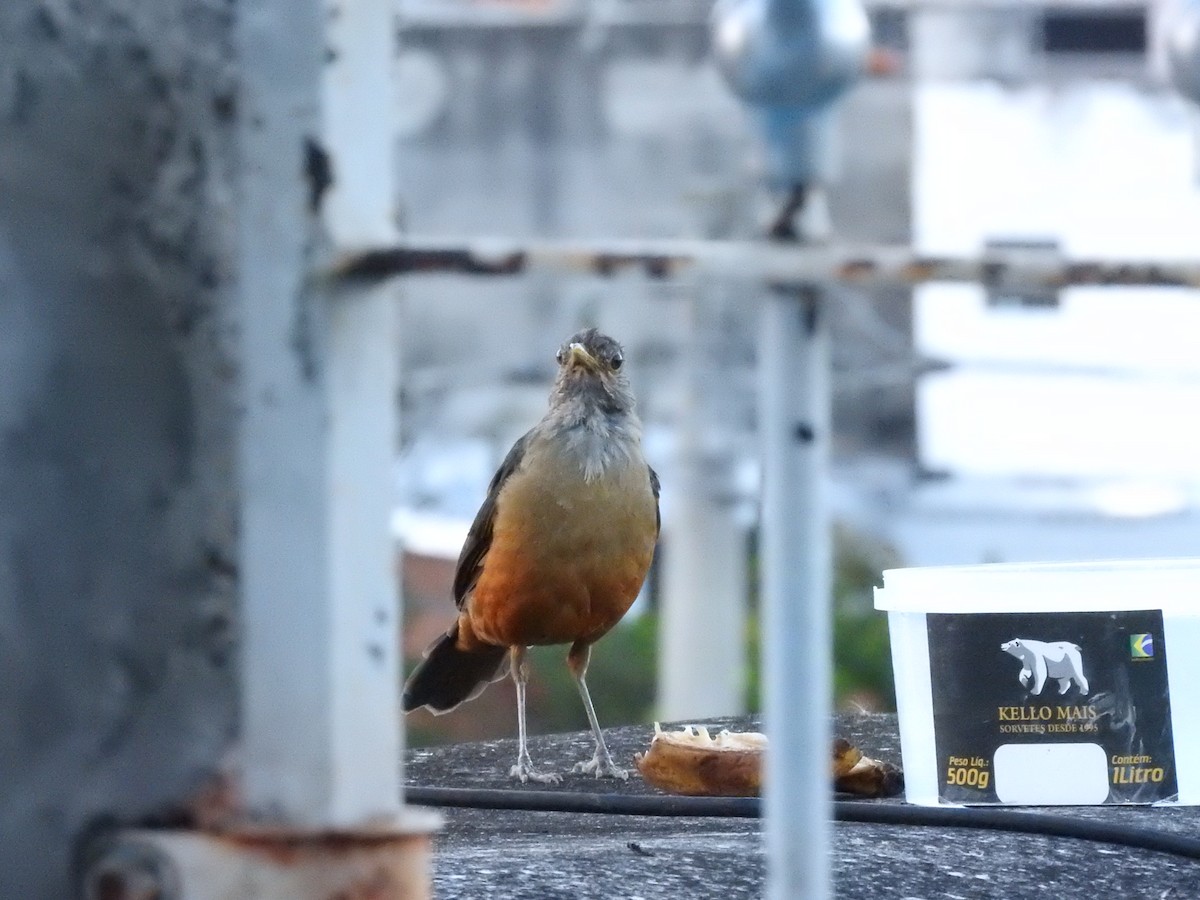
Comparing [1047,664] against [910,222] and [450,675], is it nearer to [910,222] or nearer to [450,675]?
[450,675]

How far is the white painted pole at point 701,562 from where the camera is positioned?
1175cm

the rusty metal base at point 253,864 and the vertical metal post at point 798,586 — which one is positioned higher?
the vertical metal post at point 798,586

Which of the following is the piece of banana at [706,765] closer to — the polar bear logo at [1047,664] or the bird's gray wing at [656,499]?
the polar bear logo at [1047,664]

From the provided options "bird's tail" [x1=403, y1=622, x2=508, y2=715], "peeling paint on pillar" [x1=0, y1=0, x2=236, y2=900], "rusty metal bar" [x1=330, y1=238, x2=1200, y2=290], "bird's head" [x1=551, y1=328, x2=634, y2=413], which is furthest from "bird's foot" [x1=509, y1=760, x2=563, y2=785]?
"rusty metal bar" [x1=330, y1=238, x2=1200, y2=290]

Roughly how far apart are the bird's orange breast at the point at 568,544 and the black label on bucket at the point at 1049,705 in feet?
5.45

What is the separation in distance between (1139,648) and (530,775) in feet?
5.30

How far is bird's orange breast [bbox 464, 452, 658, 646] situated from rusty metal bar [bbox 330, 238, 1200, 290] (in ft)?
11.1

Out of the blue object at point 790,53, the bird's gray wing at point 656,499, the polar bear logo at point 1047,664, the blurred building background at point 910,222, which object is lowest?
the polar bear logo at point 1047,664

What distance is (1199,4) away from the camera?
1252 mm

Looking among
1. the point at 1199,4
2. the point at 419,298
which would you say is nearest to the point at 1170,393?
the point at 419,298

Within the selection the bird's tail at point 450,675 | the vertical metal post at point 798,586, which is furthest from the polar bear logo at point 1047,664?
the bird's tail at point 450,675

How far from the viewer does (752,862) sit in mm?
2568

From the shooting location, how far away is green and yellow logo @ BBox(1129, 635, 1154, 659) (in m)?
3.01

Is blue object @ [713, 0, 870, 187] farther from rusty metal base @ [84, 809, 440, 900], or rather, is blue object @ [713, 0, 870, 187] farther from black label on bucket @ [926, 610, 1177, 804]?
black label on bucket @ [926, 610, 1177, 804]
